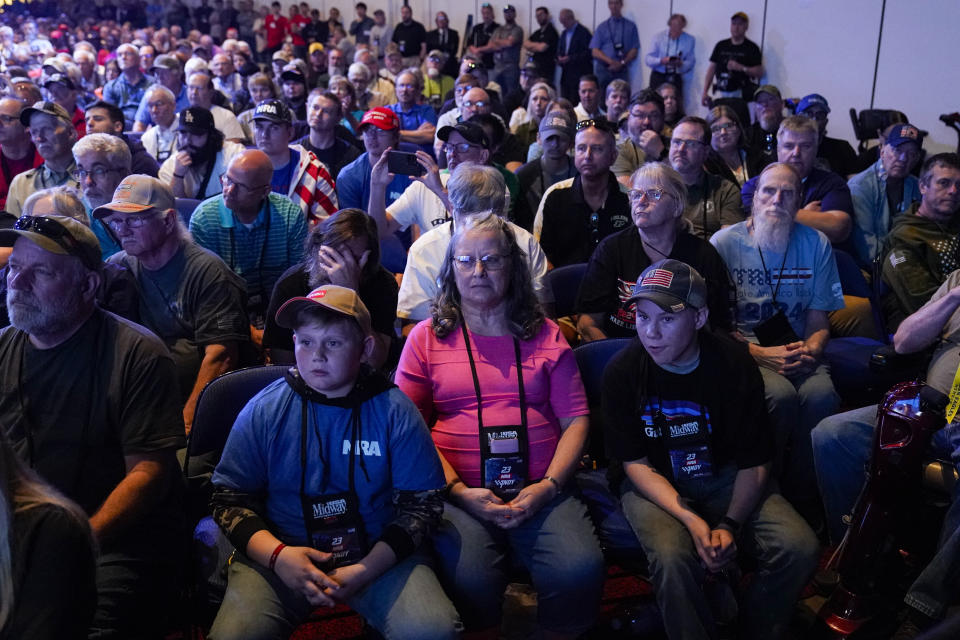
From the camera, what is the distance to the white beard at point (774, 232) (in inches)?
132

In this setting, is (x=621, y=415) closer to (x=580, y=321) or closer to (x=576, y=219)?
(x=580, y=321)

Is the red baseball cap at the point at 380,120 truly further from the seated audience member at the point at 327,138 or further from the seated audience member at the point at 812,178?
the seated audience member at the point at 812,178

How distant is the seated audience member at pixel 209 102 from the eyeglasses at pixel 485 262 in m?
4.44

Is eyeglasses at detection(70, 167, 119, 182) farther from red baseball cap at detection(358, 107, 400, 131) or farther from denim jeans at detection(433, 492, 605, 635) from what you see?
denim jeans at detection(433, 492, 605, 635)

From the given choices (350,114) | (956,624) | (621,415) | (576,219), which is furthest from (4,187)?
(956,624)

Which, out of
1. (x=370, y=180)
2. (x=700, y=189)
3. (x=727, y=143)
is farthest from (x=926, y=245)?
(x=370, y=180)

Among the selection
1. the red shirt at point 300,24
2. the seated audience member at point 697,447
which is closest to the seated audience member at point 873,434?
the seated audience member at point 697,447

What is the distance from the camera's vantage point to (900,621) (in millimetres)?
2555

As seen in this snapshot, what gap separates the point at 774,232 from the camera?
336 centimetres

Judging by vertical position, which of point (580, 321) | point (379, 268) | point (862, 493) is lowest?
point (862, 493)

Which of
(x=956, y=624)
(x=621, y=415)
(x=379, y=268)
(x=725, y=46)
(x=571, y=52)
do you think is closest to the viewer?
(x=956, y=624)

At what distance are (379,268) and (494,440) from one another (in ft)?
3.24

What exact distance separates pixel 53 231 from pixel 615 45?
10100 mm

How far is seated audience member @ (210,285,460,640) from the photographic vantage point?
206cm
